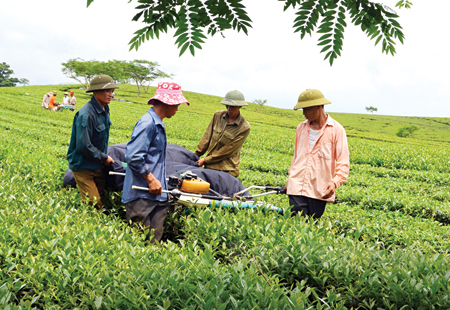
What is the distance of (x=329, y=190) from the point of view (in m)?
4.19

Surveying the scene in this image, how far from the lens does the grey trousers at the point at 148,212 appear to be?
420 centimetres

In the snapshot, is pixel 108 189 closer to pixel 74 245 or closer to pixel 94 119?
pixel 94 119

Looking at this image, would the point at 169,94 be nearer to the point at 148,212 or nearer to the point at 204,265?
the point at 148,212

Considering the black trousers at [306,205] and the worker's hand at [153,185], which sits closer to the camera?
the worker's hand at [153,185]

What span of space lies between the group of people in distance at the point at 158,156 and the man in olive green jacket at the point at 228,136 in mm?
1331

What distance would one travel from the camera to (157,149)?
4168 mm

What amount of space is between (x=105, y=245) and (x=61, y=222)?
0.95 m

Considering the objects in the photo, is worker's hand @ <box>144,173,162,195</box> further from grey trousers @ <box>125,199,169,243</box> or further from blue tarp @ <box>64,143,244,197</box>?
blue tarp @ <box>64,143,244,197</box>

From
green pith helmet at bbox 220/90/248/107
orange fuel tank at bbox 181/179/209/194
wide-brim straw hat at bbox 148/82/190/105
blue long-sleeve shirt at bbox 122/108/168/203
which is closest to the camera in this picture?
blue long-sleeve shirt at bbox 122/108/168/203

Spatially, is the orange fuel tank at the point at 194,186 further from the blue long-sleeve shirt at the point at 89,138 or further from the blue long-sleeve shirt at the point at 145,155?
the blue long-sleeve shirt at the point at 89,138

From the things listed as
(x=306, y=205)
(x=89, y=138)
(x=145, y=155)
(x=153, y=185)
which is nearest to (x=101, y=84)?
(x=89, y=138)

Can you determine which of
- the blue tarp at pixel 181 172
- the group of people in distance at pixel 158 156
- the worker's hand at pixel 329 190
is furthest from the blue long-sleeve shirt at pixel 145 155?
the worker's hand at pixel 329 190

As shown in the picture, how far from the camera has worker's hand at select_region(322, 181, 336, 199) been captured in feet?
13.6

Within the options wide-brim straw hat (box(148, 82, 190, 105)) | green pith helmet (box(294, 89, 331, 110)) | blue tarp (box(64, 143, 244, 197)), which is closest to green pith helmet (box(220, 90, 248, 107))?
blue tarp (box(64, 143, 244, 197))
